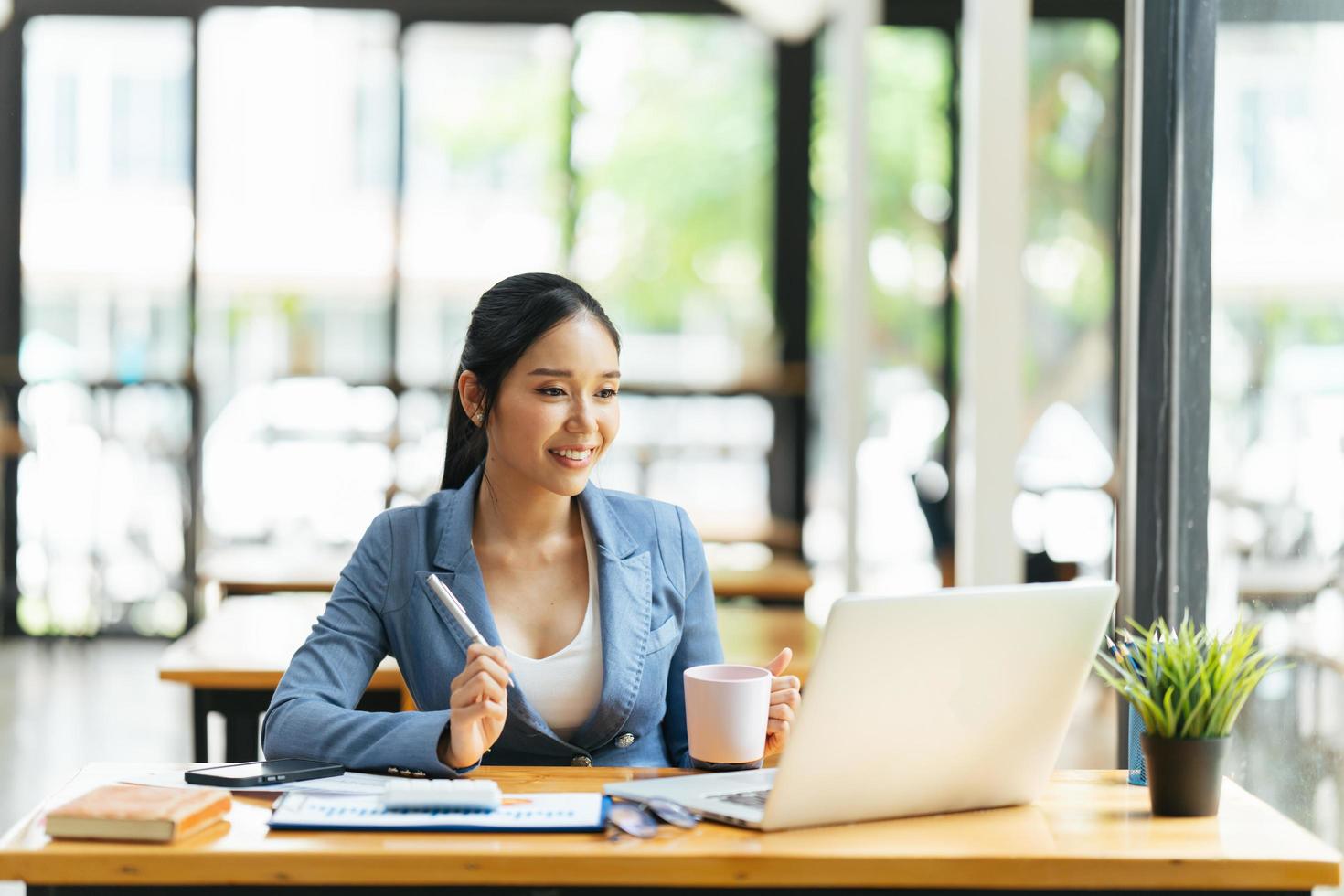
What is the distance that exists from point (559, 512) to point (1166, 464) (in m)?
1.14

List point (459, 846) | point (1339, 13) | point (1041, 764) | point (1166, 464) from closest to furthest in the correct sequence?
point (459, 846) < point (1041, 764) < point (1339, 13) < point (1166, 464)

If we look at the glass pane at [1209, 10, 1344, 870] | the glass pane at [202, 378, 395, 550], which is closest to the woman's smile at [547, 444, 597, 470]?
the glass pane at [1209, 10, 1344, 870]

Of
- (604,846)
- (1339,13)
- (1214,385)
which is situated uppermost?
(1339,13)

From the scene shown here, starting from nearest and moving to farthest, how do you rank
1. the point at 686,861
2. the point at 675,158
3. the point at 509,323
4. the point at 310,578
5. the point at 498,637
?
the point at 686,861
the point at 498,637
the point at 509,323
the point at 310,578
the point at 675,158

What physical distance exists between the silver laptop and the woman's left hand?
192 mm

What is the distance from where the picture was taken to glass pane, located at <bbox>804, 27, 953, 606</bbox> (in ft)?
18.0

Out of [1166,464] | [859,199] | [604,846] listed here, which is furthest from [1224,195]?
[859,199]

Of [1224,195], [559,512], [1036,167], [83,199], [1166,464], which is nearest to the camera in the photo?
[559,512]

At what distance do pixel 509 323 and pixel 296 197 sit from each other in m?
5.34

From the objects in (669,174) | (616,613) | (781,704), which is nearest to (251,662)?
(616,613)

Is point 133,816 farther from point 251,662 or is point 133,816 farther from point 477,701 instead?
point 251,662

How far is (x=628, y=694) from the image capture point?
2000 millimetres

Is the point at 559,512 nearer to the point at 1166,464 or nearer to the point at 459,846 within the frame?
the point at 459,846

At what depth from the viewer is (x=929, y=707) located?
1528 millimetres
